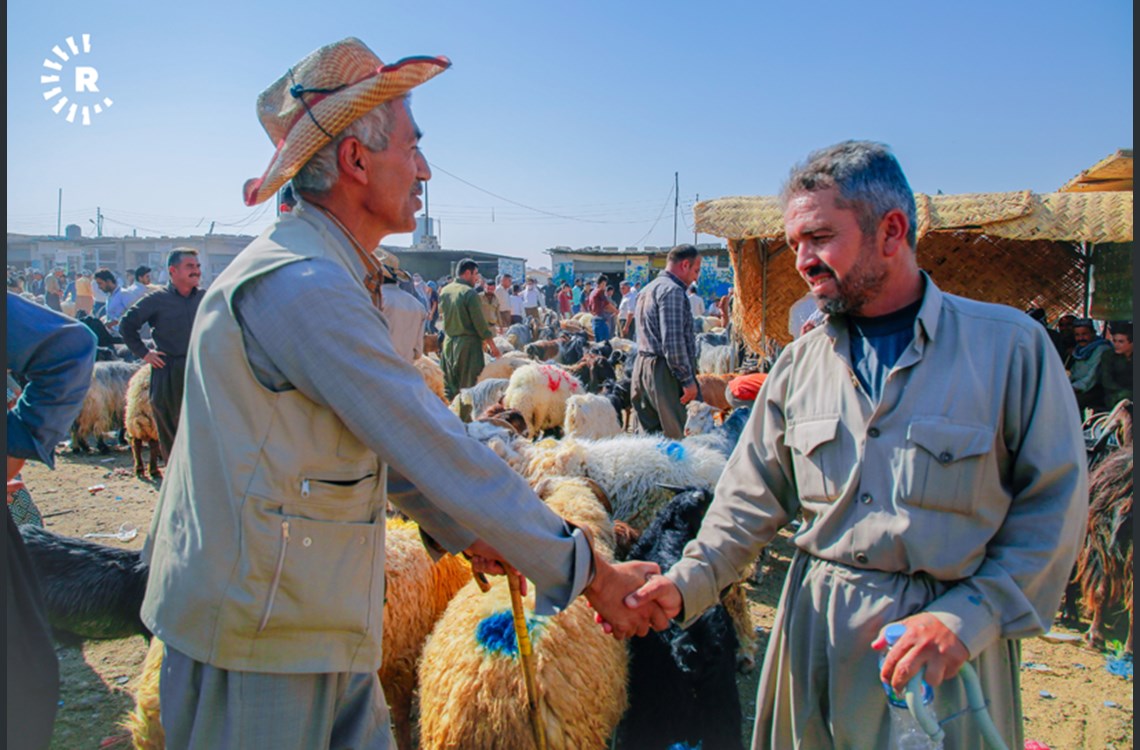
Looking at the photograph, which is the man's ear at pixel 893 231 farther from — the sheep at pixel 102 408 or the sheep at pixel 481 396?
the sheep at pixel 102 408

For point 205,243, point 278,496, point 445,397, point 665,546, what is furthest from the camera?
point 205,243

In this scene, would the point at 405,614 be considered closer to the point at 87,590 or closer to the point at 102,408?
the point at 87,590

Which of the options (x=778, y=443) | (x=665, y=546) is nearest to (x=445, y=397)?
(x=665, y=546)

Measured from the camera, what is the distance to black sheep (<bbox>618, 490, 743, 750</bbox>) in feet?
9.74

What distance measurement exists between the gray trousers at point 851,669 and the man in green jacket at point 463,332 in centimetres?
755

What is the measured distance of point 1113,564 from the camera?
449 cm

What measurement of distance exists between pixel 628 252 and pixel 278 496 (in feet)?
126

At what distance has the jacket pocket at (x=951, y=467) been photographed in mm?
1626

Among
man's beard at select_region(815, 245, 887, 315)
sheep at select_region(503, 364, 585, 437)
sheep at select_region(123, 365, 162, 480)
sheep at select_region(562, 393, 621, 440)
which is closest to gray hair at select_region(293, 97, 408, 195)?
man's beard at select_region(815, 245, 887, 315)

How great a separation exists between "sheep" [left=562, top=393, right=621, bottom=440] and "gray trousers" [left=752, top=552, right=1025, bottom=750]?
17.1 feet

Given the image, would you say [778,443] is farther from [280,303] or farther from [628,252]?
[628,252]

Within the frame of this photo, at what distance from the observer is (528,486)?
1.72m

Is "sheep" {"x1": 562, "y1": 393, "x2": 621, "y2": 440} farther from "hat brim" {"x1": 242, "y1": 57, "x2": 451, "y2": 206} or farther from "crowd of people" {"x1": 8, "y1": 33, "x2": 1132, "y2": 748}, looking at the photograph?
"hat brim" {"x1": 242, "y1": 57, "x2": 451, "y2": 206}

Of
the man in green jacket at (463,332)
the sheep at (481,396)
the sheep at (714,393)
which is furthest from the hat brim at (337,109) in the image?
the man in green jacket at (463,332)
